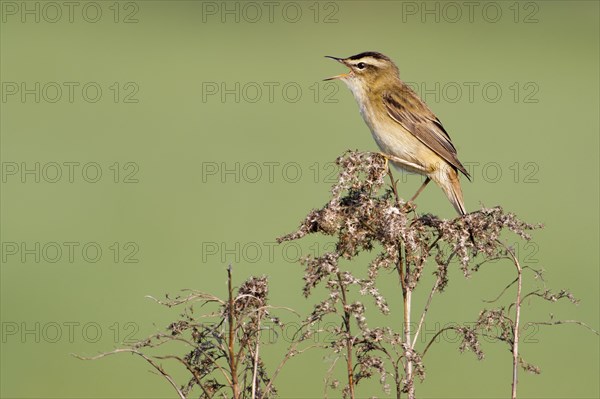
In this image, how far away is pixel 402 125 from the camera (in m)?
7.81

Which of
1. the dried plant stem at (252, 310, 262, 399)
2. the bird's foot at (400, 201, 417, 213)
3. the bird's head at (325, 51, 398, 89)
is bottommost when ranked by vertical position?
the dried plant stem at (252, 310, 262, 399)

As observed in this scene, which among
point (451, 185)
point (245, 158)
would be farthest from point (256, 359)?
point (245, 158)

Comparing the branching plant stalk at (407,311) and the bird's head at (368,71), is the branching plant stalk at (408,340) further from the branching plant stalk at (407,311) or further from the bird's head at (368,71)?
the bird's head at (368,71)

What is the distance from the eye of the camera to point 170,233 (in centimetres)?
1636

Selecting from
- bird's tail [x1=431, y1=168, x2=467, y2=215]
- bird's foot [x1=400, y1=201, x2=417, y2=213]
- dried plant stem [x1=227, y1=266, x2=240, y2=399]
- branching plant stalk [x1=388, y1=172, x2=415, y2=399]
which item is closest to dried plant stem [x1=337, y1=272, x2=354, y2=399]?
branching plant stalk [x1=388, y1=172, x2=415, y2=399]

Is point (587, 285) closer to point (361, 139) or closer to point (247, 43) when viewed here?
point (361, 139)

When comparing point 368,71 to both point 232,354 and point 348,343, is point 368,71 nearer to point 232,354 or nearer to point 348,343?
point 348,343

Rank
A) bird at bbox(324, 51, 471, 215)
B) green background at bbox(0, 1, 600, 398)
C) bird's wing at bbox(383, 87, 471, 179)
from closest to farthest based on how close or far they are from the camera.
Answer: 1. bird at bbox(324, 51, 471, 215)
2. bird's wing at bbox(383, 87, 471, 179)
3. green background at bbox(0, 1, 600, 398)

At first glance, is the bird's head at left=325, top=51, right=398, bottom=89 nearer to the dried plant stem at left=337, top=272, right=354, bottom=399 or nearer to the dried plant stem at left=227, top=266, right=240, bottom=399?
the dried plant stem at left=337, top=272, right=354, bottom=399

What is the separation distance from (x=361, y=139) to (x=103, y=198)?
572 centimetres

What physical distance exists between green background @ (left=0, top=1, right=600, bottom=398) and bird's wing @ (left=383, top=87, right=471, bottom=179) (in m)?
3.86

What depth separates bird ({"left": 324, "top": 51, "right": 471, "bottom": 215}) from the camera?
7.60 metres

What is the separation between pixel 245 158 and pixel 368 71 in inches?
457

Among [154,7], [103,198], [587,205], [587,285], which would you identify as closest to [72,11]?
[154,7]
